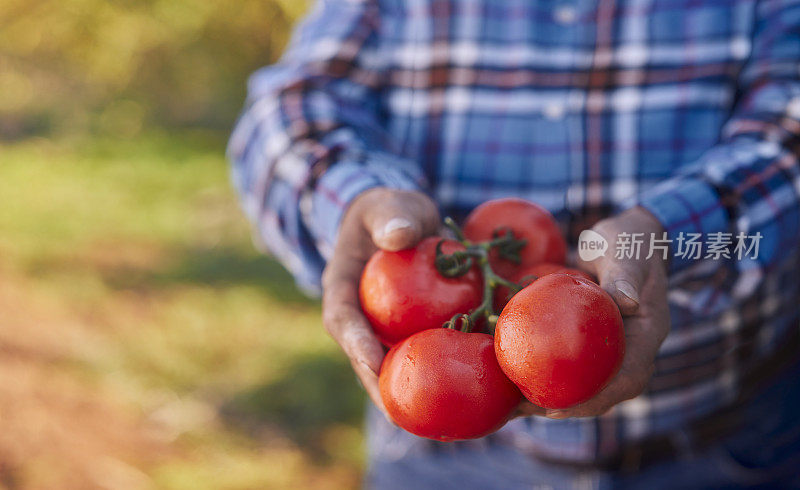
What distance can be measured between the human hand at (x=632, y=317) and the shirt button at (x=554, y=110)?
42cm

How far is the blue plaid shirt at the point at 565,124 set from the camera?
1.48 metres

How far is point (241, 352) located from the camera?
3471mm

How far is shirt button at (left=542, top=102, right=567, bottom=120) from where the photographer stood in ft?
5.11

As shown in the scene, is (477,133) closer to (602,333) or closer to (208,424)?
(602,333)

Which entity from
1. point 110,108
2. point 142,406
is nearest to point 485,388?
point 142,406

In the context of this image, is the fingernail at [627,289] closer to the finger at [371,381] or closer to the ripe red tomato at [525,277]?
the ripe red tomato at [525,277]

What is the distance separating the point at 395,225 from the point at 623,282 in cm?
39

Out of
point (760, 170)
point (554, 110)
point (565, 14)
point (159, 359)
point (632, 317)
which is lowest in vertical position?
point (159, 359)

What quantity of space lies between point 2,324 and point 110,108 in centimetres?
458

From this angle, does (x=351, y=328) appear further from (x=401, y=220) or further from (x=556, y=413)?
(x=556, y=413)

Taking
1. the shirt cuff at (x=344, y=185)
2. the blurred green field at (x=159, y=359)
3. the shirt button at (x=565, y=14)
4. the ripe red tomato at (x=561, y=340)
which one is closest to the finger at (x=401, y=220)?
the shirt cuff at (x=344, y=185)

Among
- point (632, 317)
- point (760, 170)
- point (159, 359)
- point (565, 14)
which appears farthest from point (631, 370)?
point (159, 359)

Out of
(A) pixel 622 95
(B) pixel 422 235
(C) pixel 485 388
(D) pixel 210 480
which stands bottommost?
(D) pixel 210 480

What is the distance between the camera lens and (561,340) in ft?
3.34
